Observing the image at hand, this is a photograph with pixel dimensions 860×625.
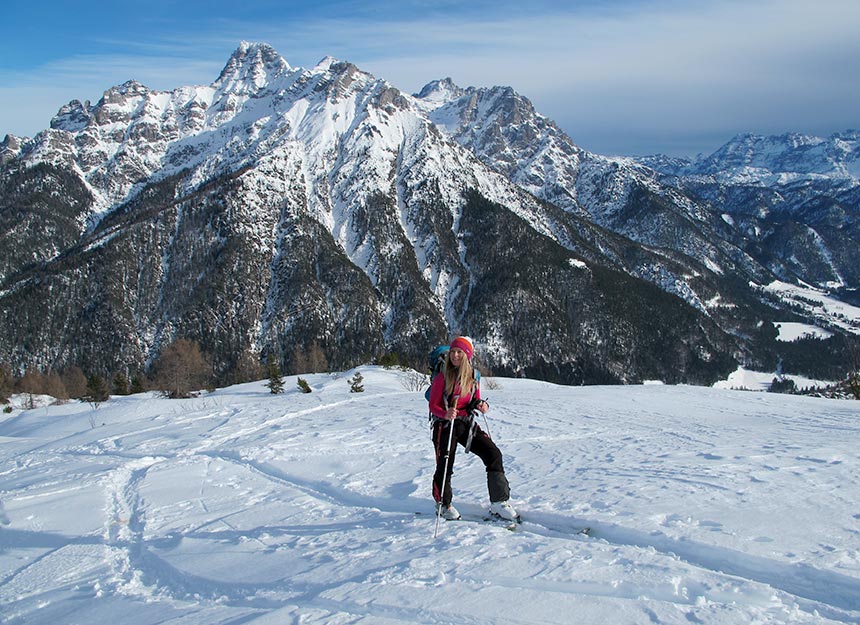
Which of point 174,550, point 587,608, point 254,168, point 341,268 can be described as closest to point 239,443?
point 174,550

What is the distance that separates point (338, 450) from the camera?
1207cm

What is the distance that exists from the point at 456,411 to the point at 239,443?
8.48 meters

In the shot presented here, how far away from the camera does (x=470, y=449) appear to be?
292 inches

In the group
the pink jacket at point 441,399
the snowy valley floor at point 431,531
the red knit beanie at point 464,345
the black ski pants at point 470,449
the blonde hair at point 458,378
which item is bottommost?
the snowy valley floor at point 431,531

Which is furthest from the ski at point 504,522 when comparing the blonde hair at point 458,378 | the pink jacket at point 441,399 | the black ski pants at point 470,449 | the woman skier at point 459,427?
the blonde hair at point 458,378

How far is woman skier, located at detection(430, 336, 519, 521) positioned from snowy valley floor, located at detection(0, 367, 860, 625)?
1.31ft

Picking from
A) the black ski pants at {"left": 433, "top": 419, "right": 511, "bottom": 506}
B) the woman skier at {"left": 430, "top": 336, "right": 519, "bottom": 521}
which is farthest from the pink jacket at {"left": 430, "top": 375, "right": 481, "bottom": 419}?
the black ski pants at {"left": 433, "top": 419, "right": 511, "bottom": 506}

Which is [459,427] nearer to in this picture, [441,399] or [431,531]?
[441,399]

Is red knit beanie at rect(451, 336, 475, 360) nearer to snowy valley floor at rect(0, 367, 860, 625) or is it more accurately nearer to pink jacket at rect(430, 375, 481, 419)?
pink jacket at rect(430, 375, 481, 419)

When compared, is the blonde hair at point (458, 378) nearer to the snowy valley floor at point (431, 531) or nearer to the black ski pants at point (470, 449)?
the black ski pants at point (470, 449)

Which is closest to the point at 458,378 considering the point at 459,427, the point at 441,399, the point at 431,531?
the point at 441,399

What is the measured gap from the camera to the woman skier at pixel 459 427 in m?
7.07

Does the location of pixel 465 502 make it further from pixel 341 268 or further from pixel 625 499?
pixel 341 268

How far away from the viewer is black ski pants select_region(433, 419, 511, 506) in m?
7.12
